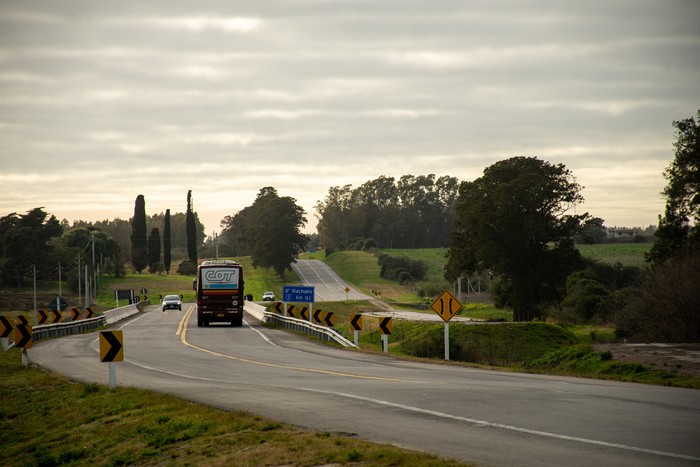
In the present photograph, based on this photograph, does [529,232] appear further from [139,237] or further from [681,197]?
[139,237]

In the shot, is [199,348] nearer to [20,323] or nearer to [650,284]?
[20,323]

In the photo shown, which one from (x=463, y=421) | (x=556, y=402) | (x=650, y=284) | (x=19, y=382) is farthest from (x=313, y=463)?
(x=650, y=284)

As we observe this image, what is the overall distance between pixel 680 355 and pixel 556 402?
50.4 ft

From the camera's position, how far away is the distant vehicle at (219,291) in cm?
4953

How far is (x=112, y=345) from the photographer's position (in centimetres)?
1912

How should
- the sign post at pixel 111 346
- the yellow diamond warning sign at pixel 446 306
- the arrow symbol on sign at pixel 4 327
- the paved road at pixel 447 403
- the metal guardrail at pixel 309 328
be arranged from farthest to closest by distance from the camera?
1. the metal guardrail at pixel 309 328
2. the arrow symbol on sign at pixel 4 327
3. the yellow diamond warning sign at pixel 446 306
4. the sign post at pixel 111 346
5. the paved road at pixel 447 403

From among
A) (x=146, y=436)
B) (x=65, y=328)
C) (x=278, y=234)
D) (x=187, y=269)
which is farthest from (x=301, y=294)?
(x=187, y=269)

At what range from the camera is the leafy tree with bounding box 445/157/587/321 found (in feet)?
212

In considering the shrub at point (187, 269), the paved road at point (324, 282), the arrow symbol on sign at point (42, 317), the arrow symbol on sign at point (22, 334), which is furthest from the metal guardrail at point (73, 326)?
the shrub at point (187, 269)

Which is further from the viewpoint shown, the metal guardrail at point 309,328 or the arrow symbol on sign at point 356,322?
the metal guardrail at point 309,328

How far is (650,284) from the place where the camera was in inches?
1849

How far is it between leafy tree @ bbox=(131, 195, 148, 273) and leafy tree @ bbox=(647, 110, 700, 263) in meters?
116

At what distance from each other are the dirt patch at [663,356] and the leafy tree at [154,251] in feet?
437

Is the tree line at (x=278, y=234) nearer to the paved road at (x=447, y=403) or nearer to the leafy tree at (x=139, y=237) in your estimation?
the leafy tree at (x=139, y=237)
